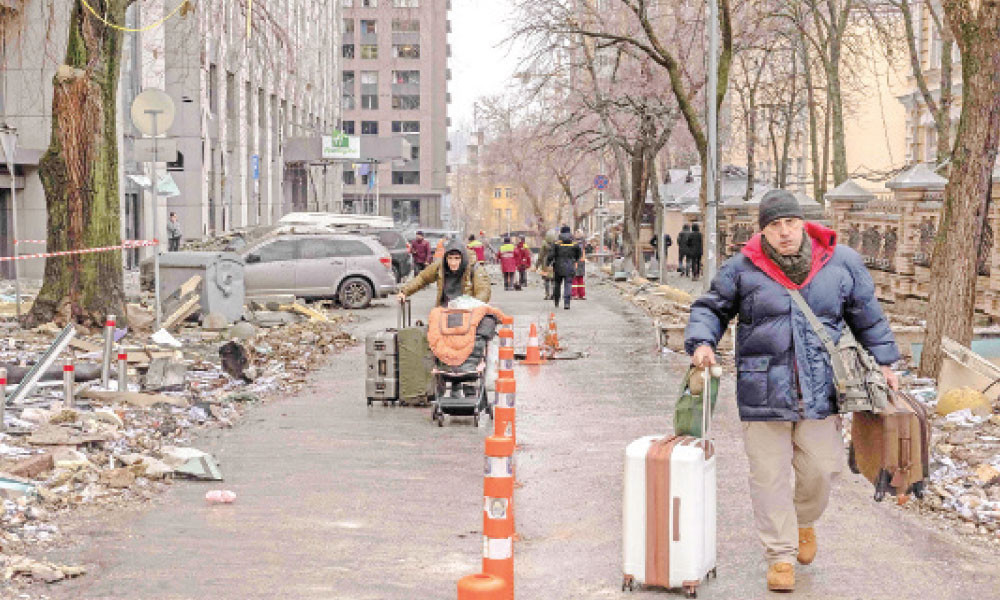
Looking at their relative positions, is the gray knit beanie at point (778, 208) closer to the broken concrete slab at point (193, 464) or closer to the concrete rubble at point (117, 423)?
the concrete rubble at point (117, 423)

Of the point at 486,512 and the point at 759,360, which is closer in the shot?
the point at 486,512

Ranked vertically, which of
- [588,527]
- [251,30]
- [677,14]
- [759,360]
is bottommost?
[588,527]

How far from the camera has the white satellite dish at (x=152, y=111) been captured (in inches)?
652

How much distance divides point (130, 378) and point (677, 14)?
23.1 metres

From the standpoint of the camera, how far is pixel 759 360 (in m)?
6.20

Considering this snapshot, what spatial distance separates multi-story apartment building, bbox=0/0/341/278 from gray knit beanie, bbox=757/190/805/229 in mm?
11931

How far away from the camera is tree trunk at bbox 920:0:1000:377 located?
12.6 metres

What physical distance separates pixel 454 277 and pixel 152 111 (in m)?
5.48

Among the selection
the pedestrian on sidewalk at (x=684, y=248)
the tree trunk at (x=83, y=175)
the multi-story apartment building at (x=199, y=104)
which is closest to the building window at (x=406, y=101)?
the multi-story apartment building at (x=199, y=104)

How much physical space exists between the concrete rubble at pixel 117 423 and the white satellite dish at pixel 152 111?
259 centimetres

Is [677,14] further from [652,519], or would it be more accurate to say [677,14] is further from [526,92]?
[652,519]

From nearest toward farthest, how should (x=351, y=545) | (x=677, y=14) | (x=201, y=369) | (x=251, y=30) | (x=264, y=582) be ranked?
(x=264, y=582)
(x=351, y=545)
(x=201, y=369)
(x=251, y=30)
(x=677, y=14)

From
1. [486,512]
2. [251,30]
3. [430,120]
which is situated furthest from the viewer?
[430,120]

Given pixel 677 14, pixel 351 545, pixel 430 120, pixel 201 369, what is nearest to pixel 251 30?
pixel 201 369
